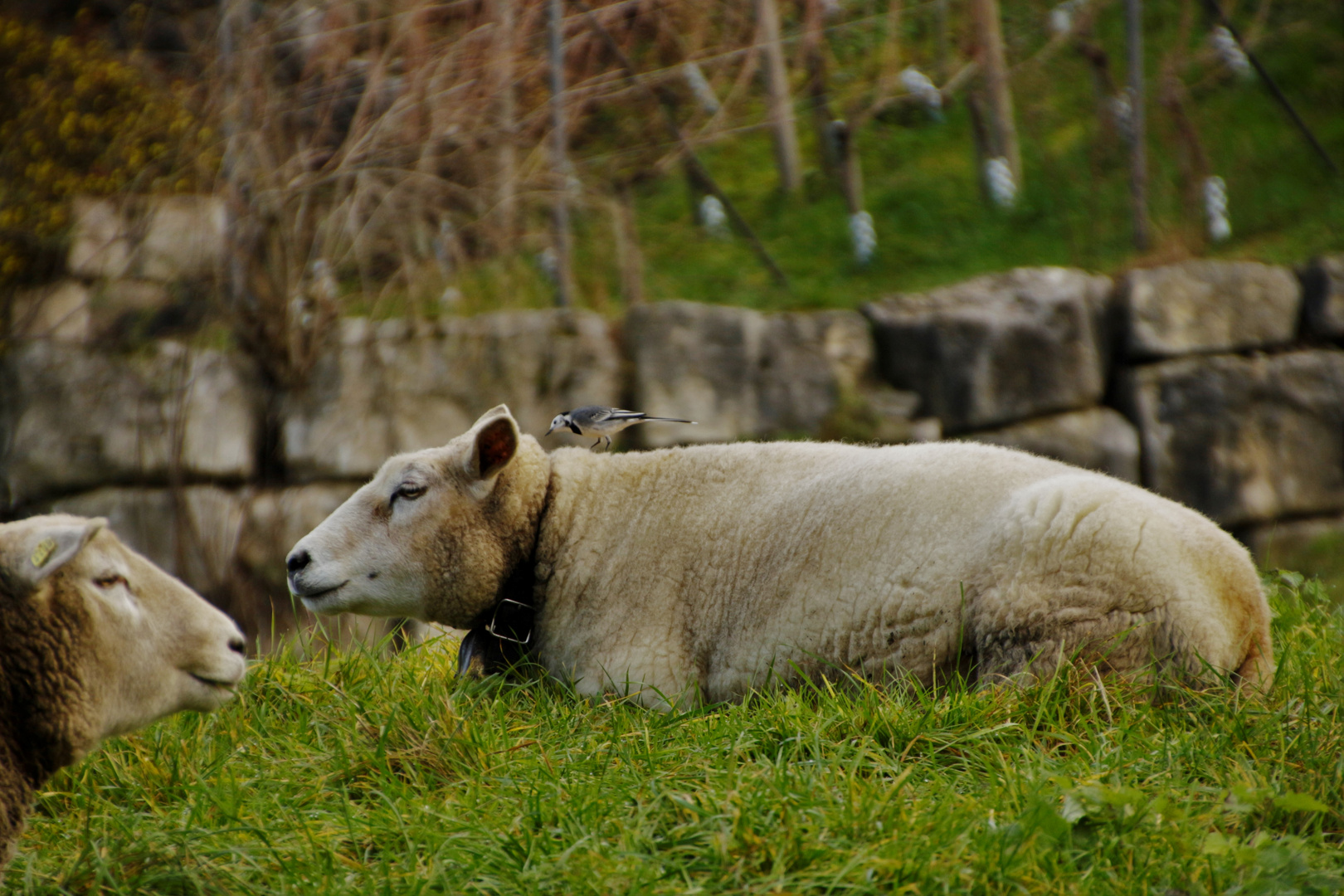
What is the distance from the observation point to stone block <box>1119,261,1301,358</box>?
8.42 metres

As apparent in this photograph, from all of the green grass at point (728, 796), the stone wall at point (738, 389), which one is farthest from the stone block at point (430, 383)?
the green grass at point (728, 796)

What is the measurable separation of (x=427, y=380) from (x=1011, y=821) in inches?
254

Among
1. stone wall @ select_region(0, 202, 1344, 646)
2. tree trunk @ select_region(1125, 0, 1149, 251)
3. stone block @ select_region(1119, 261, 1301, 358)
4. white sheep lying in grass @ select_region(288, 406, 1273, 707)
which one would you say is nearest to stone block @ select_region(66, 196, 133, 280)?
stone wall @ select_region(0, 202, 1344, 646)

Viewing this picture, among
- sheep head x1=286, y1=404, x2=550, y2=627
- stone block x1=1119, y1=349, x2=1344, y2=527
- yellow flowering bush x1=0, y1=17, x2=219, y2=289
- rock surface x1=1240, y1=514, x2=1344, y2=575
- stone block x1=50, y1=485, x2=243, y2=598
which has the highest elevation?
yellow flowering bush x1=0, y1=17, x2=219, y2=289

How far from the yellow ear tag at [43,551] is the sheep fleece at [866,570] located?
1705 millimetres

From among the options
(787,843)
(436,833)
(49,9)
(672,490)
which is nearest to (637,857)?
(787,843)

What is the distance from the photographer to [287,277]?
8.21m

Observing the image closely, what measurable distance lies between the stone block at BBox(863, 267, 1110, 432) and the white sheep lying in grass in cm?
459

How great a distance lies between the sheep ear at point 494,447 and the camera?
381 cm

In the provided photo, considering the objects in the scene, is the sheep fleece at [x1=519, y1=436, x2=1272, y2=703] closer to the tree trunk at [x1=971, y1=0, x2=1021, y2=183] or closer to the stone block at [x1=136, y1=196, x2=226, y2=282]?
the stone block at [x1=136, y1=196, x2=226, y2=282]

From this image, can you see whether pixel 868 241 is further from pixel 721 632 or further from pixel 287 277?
pixel 721 632

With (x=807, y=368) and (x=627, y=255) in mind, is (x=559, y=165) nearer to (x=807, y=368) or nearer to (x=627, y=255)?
(x=627, y=255)

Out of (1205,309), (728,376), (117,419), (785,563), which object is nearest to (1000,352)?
(1205,309)

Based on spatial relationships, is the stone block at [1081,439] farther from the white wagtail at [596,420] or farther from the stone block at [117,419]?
the stone block at [117,419]
